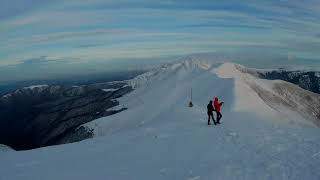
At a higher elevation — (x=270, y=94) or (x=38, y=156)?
(x=38, y=156)

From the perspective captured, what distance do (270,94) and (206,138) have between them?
141 m

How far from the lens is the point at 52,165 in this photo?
21.5 m

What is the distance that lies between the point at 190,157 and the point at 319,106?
183237mm

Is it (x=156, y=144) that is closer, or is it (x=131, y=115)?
(x=156, y=144)

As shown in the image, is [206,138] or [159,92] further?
[159,92]

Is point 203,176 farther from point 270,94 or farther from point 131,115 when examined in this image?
point 270,94

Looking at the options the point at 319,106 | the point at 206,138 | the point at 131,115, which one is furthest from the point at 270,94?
the point at 206,138

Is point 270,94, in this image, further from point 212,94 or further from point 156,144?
point 156,144

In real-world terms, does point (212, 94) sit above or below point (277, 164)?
below

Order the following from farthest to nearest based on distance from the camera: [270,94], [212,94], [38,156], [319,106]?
[319,106] → [270,94] → [212,94] → [38,156]

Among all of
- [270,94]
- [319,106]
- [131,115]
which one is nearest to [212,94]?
[131,115]

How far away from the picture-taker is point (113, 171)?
1902 centimetres

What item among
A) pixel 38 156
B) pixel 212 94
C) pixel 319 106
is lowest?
pixel 319 106

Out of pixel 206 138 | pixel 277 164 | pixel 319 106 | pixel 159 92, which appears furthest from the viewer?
pixel 319 106
